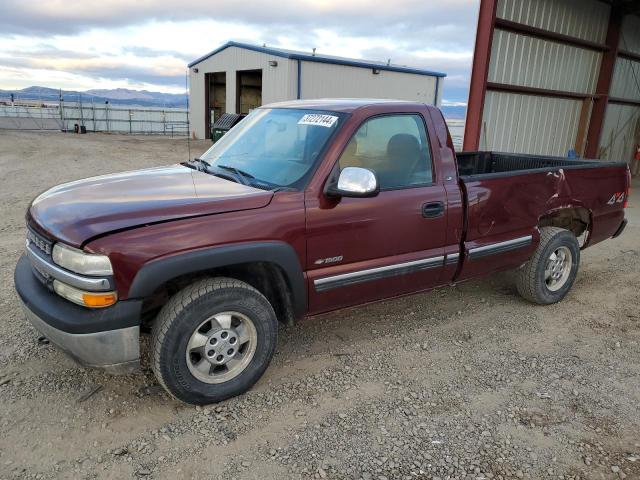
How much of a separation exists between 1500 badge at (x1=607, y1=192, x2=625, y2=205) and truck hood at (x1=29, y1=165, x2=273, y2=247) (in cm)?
384

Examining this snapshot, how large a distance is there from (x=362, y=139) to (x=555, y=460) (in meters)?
2.25

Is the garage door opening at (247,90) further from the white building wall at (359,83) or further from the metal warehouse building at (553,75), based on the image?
the metal warehouse building at (553,75)

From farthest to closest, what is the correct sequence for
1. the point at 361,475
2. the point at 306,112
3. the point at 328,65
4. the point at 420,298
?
1. the point at 328,65
2. the point at 420,298
3. the point at 306,112
4. the point at 361,475

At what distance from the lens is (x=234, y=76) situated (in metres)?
24.2

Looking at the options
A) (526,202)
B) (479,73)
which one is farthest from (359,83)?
(526,202)

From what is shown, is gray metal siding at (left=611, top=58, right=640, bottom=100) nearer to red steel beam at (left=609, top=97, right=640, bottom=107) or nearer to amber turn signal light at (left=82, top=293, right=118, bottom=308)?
red steel beam at (left=609, top=97, right=640, bottom=107)

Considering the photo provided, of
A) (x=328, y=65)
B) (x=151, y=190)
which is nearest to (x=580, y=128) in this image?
(x=328, y=65)

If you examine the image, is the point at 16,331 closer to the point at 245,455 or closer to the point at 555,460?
the point at 245,455

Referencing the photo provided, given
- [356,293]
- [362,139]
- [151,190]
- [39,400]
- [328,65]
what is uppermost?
[328,65]

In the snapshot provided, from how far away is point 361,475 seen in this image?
2531mm

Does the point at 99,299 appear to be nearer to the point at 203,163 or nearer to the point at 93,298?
the point at 93,298

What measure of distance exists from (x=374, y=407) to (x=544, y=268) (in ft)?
8.08

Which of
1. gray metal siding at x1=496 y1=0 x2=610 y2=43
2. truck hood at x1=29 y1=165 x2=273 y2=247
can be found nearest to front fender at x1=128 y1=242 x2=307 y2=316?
truck hood at x1=29 y1=165 x2=273 y2=247

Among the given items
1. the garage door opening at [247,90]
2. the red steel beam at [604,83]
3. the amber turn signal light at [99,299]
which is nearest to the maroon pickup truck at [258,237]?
the amber turn signal light at [99,299]
